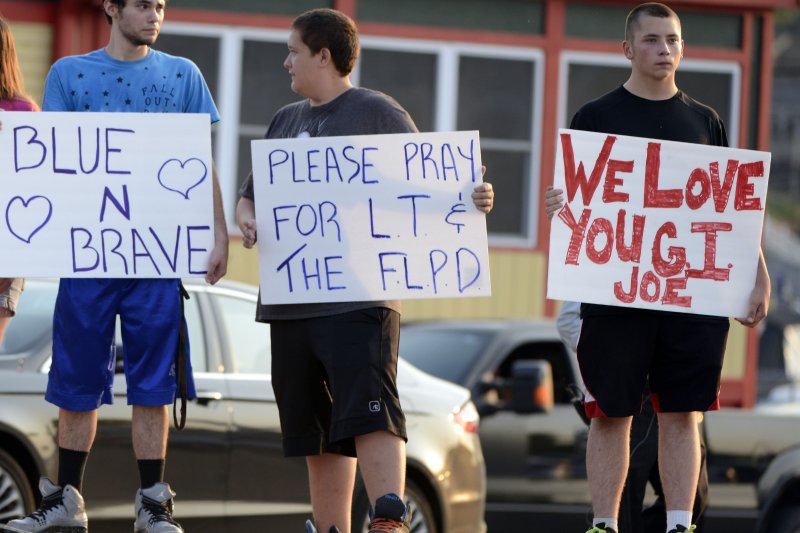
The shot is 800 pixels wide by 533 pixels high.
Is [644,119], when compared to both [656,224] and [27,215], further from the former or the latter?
[27,215]

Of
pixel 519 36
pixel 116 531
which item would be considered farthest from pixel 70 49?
pixel 116 531

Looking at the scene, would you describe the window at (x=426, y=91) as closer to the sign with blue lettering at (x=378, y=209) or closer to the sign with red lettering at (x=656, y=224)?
the sign with blue lettering at (x=378, y=209)

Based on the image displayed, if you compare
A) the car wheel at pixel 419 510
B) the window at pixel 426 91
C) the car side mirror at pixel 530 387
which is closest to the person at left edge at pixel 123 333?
the car wheel at pixel 419 510

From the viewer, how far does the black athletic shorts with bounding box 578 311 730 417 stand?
6680 mm

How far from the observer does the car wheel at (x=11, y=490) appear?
7977mm

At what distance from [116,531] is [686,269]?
3073 millimetres

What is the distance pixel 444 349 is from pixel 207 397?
2985 mm

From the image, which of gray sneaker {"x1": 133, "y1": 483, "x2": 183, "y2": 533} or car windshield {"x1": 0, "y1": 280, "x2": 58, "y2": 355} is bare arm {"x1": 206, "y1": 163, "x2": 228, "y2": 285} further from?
car windshield {"x1": 0, "y1": 280, "x2": 58, "y2": 355}

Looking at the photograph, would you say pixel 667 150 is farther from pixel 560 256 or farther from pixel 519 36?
pixel 519 36

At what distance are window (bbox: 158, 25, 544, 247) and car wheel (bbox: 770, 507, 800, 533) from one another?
246 inches

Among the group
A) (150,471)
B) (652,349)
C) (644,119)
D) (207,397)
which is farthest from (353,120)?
(207,397)

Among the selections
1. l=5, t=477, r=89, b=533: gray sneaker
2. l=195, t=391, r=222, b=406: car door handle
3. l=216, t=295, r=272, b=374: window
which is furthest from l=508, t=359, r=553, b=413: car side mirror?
l=5, t=477, r=89, b=533: gray sneaker

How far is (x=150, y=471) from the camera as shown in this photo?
666cm

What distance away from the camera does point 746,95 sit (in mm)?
17141
